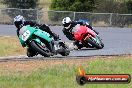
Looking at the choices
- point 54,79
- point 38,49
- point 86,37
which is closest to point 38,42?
point 38,49

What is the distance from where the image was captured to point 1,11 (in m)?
35.8

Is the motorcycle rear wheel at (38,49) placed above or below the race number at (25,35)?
below

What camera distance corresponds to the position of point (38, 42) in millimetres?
15203

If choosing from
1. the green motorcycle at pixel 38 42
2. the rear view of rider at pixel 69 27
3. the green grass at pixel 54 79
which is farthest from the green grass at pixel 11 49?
the green grass at pixel 54 79

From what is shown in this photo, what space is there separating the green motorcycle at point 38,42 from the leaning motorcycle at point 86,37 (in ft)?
8.83

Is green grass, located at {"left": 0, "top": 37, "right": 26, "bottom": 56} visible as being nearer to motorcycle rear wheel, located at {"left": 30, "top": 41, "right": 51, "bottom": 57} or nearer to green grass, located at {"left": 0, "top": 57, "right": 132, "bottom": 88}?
motorcycle rear wheel, located at {"left": 30, "top": 41, "right": 51, "bottom": 57}

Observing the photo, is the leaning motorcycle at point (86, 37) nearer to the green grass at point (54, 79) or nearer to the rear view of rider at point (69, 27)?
the rear view of rider at point (69, 27)

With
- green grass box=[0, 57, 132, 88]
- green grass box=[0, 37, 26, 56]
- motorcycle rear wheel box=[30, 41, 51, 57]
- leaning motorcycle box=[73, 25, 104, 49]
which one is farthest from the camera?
green grass box=[0, 37, 26, 56]

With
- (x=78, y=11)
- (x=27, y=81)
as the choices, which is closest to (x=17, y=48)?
(x=27, y=81)

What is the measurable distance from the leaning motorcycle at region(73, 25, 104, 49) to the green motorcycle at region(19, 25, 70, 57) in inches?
106

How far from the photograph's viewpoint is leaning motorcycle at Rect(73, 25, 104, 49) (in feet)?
60.8

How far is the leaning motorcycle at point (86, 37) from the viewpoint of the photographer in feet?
60.8

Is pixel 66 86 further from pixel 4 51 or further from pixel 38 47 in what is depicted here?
pixel 4 51

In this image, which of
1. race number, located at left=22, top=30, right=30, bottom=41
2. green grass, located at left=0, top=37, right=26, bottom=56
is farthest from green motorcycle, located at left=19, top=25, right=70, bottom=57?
green grass, located at left=0, top=37, right=26, bottom=56
